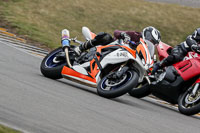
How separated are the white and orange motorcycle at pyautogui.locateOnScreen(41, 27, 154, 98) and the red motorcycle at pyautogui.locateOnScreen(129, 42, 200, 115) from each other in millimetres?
575

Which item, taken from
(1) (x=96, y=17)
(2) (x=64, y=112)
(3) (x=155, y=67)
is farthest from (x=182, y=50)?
(1) (x=96, y=17)

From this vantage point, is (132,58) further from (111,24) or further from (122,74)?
(111,24)

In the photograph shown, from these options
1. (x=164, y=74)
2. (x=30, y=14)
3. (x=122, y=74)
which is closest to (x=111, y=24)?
(x=30, y=14)

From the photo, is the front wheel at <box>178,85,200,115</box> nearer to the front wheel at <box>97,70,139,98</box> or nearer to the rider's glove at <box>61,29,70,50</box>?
the front wheel at <box>97,70,139,98</box>

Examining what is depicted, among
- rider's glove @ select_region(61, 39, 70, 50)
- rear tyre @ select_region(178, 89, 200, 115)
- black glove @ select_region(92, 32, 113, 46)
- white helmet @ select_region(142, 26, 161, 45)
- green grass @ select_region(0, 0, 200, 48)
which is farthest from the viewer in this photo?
green grass @ select_region(0, 0, 200, 48)

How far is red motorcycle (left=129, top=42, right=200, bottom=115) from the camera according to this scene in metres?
8.40

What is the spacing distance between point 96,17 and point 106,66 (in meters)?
12.4

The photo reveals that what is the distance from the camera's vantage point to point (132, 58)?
25.8 ft

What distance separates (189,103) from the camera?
27.5ft

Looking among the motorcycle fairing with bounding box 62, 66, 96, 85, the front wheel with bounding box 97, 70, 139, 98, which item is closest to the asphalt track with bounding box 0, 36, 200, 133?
the front wheel with bounding box 97, 70, 139, 98

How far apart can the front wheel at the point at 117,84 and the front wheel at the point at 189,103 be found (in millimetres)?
1251

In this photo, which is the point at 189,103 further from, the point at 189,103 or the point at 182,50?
the point at 182,50

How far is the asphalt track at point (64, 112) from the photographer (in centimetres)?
501

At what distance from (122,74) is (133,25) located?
12.9 m
